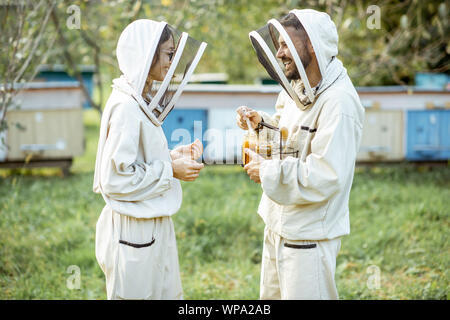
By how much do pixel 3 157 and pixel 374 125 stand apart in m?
5.61

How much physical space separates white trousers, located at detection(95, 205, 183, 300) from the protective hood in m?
1.04

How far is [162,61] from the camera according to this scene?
2.62 metres

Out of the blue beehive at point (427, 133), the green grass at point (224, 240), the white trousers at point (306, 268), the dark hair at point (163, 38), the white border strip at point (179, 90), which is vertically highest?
the dark hair at point (163, 38)

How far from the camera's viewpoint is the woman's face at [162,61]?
261cm

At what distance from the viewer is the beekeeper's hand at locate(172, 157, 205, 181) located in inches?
109

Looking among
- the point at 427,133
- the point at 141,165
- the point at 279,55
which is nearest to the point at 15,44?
the point at 141,165

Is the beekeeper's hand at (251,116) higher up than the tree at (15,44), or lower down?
lower down

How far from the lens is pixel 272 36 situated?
2.68 m

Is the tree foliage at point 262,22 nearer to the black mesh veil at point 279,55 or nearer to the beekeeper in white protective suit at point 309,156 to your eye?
the black mesh veil at point 279,55

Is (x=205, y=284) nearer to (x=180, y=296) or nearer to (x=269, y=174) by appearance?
(x=180, y=296)

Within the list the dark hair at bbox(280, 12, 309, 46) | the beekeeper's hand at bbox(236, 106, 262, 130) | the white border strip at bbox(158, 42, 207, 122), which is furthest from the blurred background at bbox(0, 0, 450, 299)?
the dark hair at bbox(280, 12, 309, 46)

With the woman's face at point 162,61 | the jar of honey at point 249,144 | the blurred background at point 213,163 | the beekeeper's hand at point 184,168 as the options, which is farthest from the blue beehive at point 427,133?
the woman's face at point 162,61

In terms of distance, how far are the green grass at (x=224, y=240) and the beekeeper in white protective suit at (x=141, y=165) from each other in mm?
1445

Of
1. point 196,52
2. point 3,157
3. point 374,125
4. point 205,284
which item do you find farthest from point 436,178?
point 3,157
